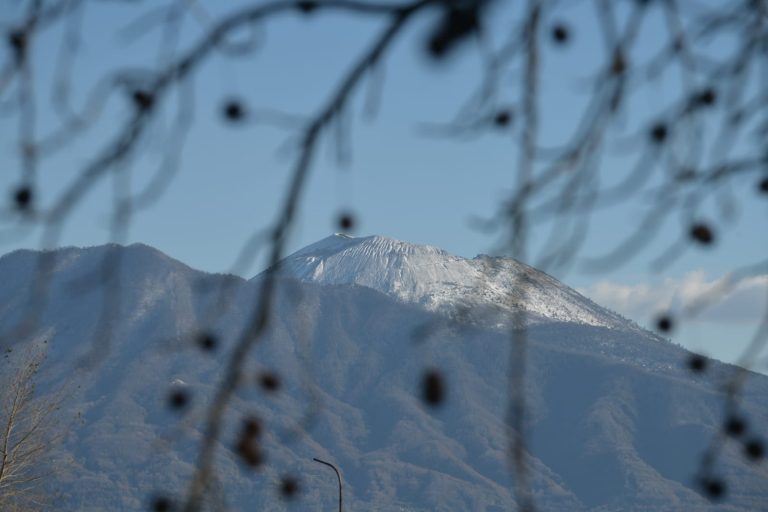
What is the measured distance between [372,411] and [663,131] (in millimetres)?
195376

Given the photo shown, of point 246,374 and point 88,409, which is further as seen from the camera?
point 88,409

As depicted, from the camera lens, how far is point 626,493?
17650cm

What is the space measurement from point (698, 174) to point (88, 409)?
7336 inches

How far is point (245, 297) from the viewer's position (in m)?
149

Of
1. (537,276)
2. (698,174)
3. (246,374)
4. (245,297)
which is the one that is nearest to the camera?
(246,374)

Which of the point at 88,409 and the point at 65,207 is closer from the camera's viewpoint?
the point at 65,207

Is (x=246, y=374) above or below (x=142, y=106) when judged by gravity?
below

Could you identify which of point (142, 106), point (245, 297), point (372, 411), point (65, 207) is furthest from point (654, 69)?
point (372, 411)

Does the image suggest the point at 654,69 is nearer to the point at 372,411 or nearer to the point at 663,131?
the point at 663,131

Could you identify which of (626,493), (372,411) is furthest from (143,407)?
(626,493)

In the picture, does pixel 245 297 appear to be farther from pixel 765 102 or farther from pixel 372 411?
pixel 765 102

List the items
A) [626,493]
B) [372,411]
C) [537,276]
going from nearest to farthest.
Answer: [537,276] < [626,493] < [372,411]

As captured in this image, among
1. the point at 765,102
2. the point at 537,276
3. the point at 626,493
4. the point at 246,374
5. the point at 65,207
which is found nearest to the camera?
the point at 246,374

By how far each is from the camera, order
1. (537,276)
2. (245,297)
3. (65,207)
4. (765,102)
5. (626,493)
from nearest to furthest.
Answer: (65,207) < (537,276) < (765,102) < (245,297) < (626,493)
